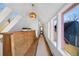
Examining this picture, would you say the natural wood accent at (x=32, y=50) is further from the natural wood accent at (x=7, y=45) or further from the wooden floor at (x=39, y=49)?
the natural wood accent at (x=7, y=45)

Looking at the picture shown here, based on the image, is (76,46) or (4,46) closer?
(76,46)

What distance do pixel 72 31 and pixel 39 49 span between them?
37 cm

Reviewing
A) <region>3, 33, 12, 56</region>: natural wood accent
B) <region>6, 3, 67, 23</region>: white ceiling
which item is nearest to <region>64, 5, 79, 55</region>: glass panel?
<region>6, 3, 67, 23</region>: white ceiling

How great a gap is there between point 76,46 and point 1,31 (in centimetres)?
76

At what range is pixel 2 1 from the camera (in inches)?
48.4

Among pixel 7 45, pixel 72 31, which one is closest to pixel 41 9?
pixel 72 31

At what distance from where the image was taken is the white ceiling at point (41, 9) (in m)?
1.22

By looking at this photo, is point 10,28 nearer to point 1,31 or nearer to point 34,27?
point 1,31

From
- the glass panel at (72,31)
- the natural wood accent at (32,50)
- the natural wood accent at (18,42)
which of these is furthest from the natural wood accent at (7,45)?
the glass panel at (72,31)

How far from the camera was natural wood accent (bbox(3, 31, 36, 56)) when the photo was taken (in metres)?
1.26

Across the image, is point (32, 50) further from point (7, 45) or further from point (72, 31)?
point (72, 31)

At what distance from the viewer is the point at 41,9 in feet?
4.10

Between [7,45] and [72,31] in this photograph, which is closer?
[72,31]

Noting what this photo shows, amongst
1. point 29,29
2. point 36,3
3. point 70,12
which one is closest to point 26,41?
point 29,29
